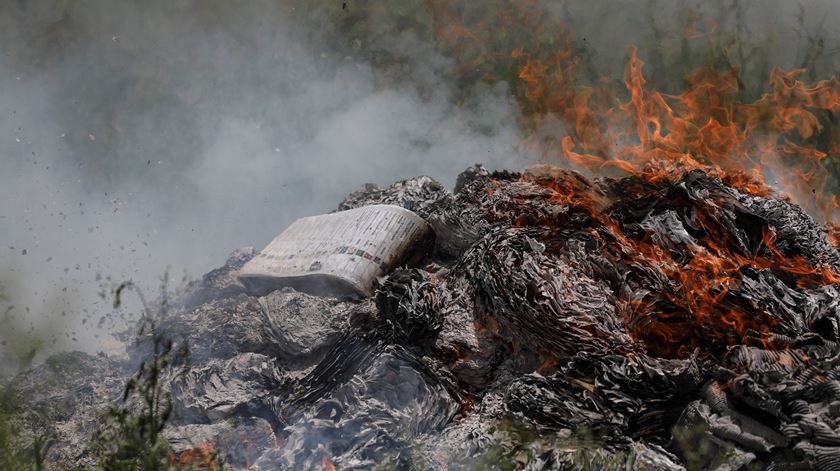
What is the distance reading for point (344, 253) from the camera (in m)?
7.23

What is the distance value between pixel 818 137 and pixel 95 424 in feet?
36.9

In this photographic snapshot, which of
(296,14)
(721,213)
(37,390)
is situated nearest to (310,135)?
(296,14)

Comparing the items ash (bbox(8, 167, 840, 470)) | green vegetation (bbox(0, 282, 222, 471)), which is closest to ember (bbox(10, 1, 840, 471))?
ash (bbox(8, 167, 840, 470))

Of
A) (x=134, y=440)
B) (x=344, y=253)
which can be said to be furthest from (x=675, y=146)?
(x=134, y=440)

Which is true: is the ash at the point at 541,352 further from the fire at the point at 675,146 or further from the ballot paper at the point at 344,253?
the ballot paper at the point at 344,253

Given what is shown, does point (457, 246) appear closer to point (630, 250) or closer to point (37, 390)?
point (630, 250)

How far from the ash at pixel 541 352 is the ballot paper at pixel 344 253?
19 centimetres

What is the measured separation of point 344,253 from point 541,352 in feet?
7.09

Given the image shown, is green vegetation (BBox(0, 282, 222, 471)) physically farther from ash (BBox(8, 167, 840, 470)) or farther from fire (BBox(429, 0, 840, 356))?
fire (BBox(429, 0, 840, 356))

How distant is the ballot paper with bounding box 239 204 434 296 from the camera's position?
7090 millimetres

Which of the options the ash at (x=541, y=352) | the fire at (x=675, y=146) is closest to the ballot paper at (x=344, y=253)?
the ash at (x=541, y=352)

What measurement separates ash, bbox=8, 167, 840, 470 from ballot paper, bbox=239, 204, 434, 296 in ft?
0.62

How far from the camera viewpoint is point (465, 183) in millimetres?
8016

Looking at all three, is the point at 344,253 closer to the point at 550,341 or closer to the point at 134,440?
the point at 550,341
